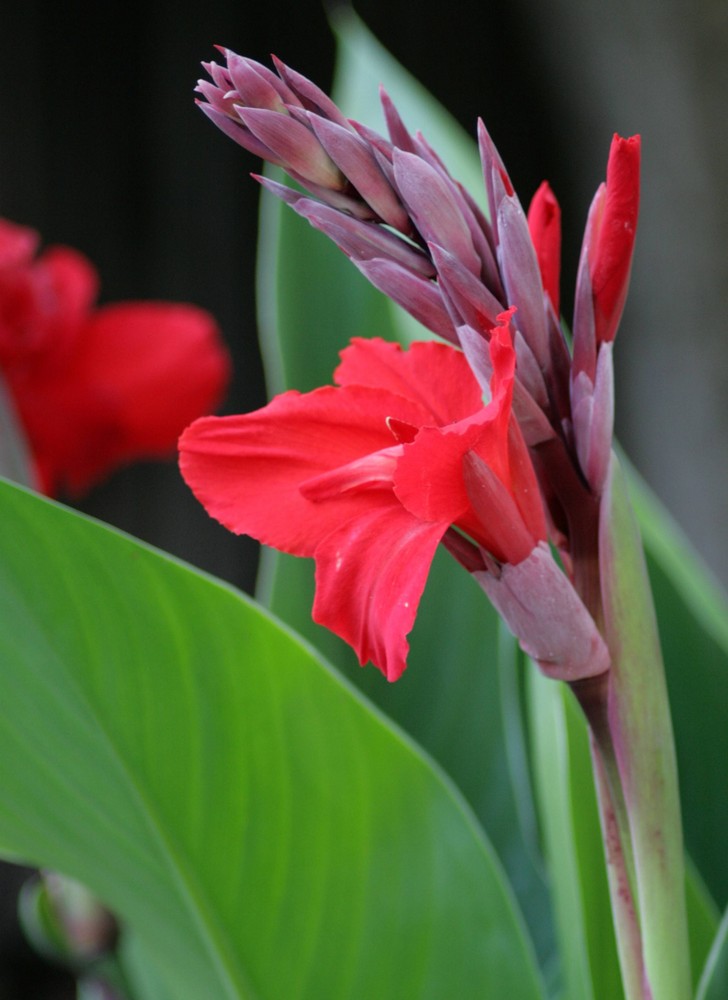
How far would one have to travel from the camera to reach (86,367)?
0.48 metres

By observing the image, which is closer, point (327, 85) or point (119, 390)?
point (119, 390)

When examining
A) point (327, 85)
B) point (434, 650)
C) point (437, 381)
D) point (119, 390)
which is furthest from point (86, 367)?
point (327, 85)

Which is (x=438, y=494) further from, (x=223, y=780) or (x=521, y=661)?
(x=521, y=661)

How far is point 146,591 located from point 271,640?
1.4 inches

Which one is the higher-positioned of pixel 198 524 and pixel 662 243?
pixel 662 243

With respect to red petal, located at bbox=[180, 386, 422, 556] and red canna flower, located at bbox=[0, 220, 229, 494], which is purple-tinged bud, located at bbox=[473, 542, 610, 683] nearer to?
red petal, located at bbox=[180, 386, 422, 556]

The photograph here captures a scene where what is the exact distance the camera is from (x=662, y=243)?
1241 mm

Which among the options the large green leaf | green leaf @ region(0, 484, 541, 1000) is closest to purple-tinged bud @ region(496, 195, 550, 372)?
green leaf @ region(0, 484, 541, 1000)

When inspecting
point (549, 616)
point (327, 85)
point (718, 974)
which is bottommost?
point (718, 974)

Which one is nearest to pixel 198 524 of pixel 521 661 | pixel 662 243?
pixel 662 243

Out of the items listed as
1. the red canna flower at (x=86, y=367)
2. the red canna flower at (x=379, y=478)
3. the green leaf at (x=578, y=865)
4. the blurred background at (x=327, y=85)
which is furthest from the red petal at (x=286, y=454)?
the blurred background at (x=327, y=85)

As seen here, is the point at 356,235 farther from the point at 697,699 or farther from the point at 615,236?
the point at 697,699

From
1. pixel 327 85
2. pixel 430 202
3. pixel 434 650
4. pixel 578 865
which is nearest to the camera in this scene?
pixel 430 202

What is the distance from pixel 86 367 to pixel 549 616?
36 cm
